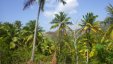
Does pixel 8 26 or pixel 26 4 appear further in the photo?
pixel 8 26

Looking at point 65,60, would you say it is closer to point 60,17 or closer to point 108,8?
point 60,17

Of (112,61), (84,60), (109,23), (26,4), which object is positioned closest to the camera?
(26,4)

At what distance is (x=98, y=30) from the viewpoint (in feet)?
153

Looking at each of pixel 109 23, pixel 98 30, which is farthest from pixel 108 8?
pixel 98 30

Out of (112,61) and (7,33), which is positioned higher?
(7,33)

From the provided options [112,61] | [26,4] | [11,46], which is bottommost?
[112,61]

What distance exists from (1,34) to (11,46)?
11.7 ft

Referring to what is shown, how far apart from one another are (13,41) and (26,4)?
21535 millimetres

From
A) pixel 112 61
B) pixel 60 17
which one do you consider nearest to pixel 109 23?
pixel 112 61

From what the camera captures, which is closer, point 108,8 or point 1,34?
point 108,8

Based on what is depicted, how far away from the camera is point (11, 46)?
45156 millimetres

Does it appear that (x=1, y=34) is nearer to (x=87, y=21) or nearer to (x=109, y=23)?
(x=87, y=21)

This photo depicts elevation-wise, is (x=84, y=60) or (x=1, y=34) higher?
(x=1, y=34)

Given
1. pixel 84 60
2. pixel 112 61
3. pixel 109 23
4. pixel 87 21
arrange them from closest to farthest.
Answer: pixel 109 23 < pixel 112 61 < pixel 87 21 < pixel 84 60
